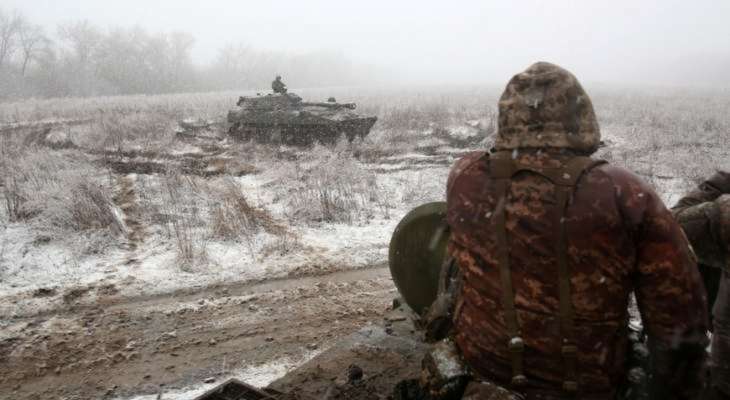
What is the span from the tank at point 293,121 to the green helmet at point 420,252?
10.1 meters

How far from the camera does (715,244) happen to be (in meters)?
2.29

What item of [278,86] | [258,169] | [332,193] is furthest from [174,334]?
[278,86]

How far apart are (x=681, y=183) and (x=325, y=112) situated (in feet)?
26.8

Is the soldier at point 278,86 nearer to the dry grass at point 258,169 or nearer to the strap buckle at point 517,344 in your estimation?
the dry grass at point 258,169

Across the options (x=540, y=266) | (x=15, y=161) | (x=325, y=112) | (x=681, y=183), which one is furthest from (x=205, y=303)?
(x=325, y=112)

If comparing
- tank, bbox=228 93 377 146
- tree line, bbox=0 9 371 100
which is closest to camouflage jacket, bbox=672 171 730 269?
tank, bbox=228 93 377 146

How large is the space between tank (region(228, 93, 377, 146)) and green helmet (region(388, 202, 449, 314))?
10134 mm

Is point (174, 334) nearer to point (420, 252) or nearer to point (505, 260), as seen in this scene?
point (420, 252)

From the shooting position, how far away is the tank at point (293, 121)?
13.4 metres

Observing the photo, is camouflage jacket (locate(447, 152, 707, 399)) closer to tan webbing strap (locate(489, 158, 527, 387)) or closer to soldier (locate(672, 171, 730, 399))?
tan webbing strap (locate(489, 158, 527, 387))

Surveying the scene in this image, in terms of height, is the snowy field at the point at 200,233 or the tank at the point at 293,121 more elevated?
the tank at the point at 293,121

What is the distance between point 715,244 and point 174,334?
12.4 ft

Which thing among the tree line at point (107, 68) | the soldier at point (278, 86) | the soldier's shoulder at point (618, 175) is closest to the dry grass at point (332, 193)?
the soldier's shoulder at point (618, 175)

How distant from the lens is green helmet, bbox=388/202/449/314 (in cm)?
302
